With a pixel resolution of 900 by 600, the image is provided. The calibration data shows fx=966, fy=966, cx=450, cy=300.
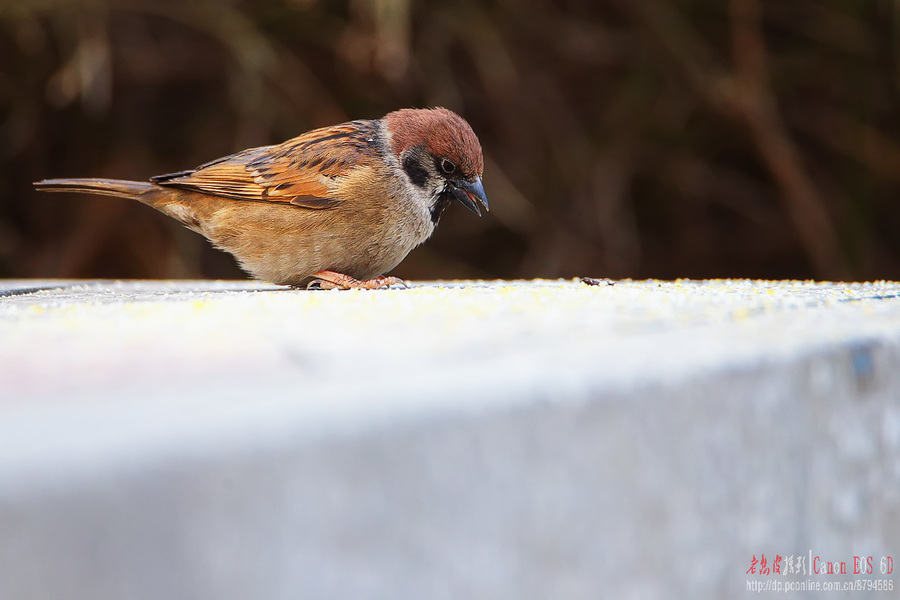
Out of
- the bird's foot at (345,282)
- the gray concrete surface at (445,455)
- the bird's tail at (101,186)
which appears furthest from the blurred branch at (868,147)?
the gray concrete surface at (445,455)

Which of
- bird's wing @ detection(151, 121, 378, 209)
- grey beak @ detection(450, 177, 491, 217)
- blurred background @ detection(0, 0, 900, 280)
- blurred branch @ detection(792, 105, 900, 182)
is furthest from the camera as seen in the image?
blurred branch @ detection(792, 105, 900, 182)

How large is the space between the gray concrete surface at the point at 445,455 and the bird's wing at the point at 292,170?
4.88 ft

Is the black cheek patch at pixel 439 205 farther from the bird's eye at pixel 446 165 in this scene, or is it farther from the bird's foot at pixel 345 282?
the bird's foot at pixel 345 282

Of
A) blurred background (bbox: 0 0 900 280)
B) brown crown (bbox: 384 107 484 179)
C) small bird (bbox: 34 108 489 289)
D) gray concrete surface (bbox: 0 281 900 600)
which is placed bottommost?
gray concrete surface (bbox: 0 281 900 600)

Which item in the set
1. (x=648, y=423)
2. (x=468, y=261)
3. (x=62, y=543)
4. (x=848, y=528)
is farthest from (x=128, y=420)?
(x=468, y=261)

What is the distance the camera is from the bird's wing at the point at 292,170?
262 cm

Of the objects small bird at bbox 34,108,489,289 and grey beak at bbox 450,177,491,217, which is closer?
small bird at bbox 34,108,489,289

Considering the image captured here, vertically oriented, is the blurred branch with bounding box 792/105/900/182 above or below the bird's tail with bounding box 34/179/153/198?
above

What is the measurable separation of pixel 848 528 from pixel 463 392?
0.52m

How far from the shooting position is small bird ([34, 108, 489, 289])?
100 inches

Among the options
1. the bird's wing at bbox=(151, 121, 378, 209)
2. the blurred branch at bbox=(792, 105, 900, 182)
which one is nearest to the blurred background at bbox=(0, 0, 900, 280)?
the blurred branch at bbox=(792, 105, 900, 182)

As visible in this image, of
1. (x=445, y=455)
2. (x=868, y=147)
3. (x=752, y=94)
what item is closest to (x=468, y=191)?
(x=445, y=455)

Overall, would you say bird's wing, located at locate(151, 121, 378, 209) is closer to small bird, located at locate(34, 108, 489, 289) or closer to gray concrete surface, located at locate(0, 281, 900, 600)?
small bird, located at locate(34, 108, 489, 289)

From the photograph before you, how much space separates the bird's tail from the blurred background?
1336 mm
